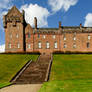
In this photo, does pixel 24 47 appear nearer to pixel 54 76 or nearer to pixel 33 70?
pixel 33 70

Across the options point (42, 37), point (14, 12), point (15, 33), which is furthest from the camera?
point (42, 37)

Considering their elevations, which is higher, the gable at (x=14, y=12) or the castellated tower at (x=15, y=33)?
the gable at (x=14, y=12)

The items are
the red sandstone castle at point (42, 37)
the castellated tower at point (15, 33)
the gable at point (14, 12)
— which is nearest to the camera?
the castellated tower at point (15, 33)

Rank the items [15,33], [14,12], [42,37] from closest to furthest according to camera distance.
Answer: [15,33] → [14,12] → [42,37]

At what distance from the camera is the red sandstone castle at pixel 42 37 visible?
160 feet

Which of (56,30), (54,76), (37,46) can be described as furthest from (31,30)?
(54,76)


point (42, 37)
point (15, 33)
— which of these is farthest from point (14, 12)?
point (42, 37)

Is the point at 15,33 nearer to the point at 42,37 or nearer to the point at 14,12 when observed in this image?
the point at 14,12

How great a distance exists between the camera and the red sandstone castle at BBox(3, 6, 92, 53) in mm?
48875

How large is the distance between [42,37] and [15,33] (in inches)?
426

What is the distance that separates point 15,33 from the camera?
4875cm

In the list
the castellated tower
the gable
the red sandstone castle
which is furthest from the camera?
the gable

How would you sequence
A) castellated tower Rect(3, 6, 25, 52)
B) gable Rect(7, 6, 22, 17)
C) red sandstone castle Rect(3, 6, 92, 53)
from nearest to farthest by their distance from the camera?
castellated tower Rect(3, 6, 25, 52), red sandstone castle Rect(3, 6, 92, 53), gable Rect(7, 6, 22, 17)

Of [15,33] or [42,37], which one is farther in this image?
[42,37]
